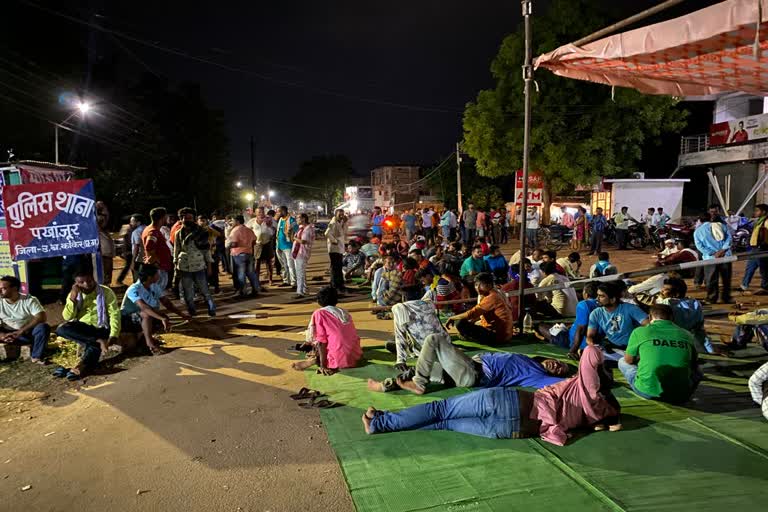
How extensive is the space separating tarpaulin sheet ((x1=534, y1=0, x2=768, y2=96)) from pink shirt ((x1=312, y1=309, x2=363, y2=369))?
12.0 ft

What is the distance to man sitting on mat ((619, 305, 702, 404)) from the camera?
15.0ft

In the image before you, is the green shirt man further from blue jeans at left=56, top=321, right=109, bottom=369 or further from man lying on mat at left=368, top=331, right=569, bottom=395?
blue jeans at left=56, top=321, right=109, bottom=369

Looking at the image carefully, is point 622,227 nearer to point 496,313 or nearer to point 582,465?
point 496,313

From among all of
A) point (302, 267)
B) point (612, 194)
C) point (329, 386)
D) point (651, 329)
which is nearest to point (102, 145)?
point (302, 267)

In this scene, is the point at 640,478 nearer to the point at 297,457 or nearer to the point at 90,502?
the point at 297,457

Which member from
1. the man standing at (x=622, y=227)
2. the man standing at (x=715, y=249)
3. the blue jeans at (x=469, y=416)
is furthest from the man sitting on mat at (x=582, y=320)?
the man standing at (x=622, y=227)

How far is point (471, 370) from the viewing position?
515 centimetres

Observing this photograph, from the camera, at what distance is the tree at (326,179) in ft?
285

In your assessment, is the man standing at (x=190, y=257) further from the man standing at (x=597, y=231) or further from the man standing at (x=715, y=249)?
the man standing at (x=597, y=231)

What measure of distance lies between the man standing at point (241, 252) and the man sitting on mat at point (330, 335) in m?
4.73

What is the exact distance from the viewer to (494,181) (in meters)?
38.8

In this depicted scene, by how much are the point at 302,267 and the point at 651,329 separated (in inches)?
284

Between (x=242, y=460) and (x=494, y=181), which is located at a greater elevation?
(x=494, y=181)

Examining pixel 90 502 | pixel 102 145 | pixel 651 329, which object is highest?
pixel 102 145
